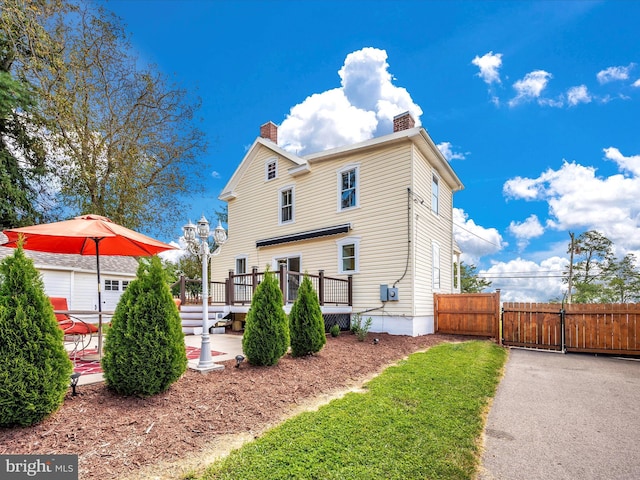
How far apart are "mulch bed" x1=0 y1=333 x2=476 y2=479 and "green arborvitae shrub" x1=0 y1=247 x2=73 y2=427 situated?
0.21 metres

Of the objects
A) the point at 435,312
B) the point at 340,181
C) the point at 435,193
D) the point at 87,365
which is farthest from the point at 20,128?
the point at 435,312

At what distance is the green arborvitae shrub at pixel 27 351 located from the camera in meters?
2.84

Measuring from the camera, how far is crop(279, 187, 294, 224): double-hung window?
44.4ft

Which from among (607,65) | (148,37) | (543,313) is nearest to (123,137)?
(148,37)

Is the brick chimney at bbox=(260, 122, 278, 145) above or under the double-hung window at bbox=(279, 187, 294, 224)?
above

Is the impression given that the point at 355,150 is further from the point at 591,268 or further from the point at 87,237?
the point at 591,268

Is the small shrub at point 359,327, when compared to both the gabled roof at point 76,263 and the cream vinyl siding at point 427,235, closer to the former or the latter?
the cream vinyl siding at point 427,235

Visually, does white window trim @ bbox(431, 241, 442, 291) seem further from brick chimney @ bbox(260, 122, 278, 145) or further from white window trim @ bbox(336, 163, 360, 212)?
brick chimney @ bbox(260, 122, 278, 145)

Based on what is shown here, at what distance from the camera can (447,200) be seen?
14.0 metres

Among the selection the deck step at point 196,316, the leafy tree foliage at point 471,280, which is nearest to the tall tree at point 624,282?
the leafy tree foliage at point 471,280

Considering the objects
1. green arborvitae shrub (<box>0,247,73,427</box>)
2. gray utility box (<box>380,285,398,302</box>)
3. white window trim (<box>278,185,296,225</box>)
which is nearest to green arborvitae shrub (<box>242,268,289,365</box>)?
green arborvitae shrub (<box>0,247,73,427</box>)

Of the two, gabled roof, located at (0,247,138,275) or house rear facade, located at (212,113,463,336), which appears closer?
house rear facade, located at (212,113,463,336)

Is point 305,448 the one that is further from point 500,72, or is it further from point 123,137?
point 123,137

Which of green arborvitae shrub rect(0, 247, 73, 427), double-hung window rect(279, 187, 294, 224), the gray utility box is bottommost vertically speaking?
the gray utility box
